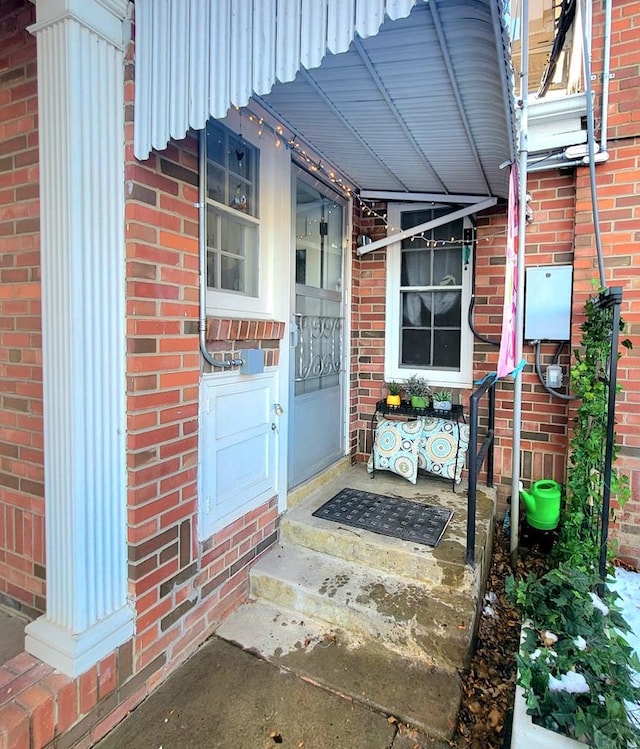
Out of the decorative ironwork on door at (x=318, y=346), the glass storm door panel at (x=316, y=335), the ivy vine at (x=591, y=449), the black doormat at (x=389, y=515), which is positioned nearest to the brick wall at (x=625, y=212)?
the ivy vine at (x=591, y=449)

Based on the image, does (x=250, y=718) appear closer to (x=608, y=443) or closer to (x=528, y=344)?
(x=608, y=443)

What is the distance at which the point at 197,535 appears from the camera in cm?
218

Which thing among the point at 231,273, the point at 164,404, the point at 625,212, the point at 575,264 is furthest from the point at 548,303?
the point at 164,404

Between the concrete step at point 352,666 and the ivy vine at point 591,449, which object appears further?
the ivy vine at point 591,449

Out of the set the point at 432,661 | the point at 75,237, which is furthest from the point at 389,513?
the point at 75,237

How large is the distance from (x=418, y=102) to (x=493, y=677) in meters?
2.86

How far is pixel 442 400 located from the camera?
3.75 metres

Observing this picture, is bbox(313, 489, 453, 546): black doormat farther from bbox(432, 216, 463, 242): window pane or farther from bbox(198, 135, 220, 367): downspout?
bbox(432, 216, 463, 242): window pane

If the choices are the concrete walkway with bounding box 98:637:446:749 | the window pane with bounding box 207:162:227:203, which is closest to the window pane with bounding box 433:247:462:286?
the window pane with bounding box 207:162:227:203

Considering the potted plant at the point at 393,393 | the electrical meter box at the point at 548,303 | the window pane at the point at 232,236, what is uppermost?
the window pane at the point at 232,236

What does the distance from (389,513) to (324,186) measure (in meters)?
2.53

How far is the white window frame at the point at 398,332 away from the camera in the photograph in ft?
12.5

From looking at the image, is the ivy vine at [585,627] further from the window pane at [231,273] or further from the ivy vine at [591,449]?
the window pane at [231,273]

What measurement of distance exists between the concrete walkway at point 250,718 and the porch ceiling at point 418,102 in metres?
2.72
